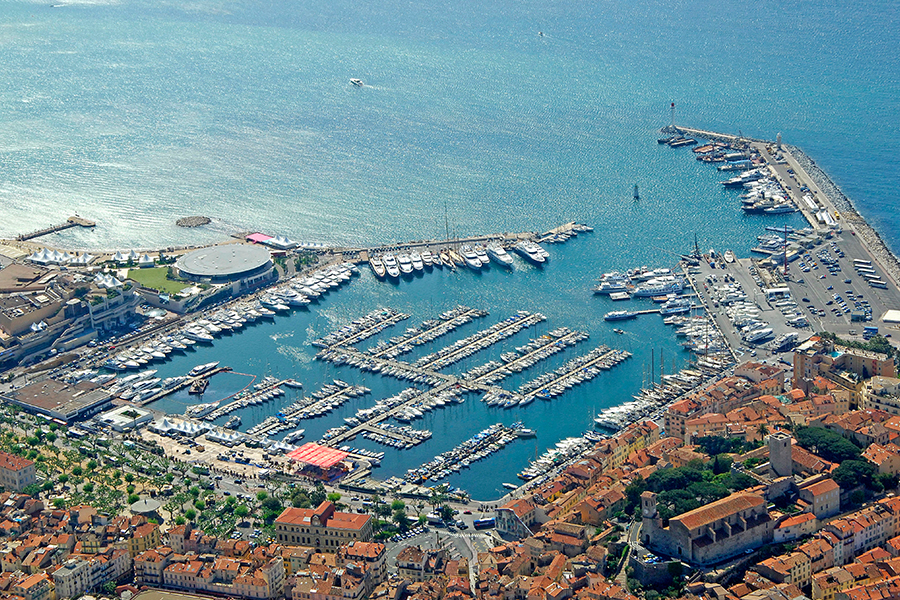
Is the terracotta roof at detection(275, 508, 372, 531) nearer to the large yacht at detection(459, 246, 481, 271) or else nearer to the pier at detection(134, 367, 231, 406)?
the pier at detection(134, 367, 231, 406)

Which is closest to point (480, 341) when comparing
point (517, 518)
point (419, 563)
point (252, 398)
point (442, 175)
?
point (252, 398)

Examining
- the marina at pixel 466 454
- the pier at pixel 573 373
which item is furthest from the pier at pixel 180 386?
the pier at pixel 573 373

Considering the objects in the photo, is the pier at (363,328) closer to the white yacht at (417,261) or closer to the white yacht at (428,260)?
the white yacht at (417,261)

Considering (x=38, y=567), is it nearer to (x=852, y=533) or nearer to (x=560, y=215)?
(x=852, y=533)

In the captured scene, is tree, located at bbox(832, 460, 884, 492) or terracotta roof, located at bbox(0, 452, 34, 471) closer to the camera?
tree, located at bbox(832, 460, 884, 492)

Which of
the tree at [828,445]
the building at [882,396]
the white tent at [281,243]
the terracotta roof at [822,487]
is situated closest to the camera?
the terracotta roof at [822,487]

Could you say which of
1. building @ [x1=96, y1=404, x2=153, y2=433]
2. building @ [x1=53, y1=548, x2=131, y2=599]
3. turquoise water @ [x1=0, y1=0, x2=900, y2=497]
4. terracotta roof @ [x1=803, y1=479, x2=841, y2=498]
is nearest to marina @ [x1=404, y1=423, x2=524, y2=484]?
turquoise water @ [x1=0, y1=0, x2=900, y2=497]

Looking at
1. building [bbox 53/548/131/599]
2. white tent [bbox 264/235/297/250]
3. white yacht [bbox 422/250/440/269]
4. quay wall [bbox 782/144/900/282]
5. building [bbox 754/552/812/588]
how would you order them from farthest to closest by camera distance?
white tent [bbox 264/235/297/250] < white yacht [bbox 422/250/440/269] < quay wall [bbox 782/144/900/282] < building [bbox 53/548/131/599] < building [bbox 754/552/812/588]
